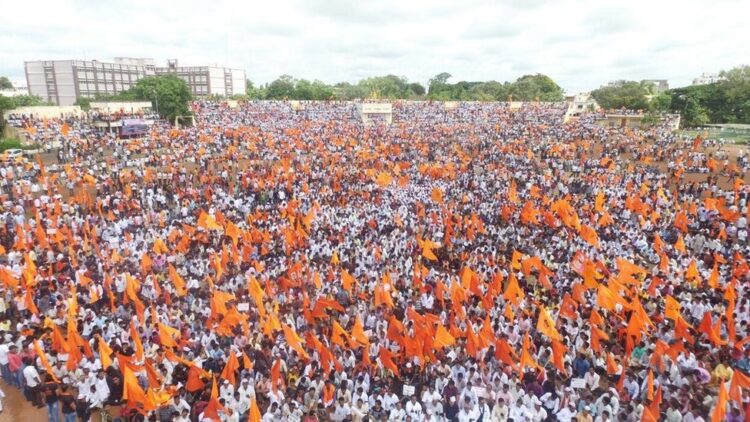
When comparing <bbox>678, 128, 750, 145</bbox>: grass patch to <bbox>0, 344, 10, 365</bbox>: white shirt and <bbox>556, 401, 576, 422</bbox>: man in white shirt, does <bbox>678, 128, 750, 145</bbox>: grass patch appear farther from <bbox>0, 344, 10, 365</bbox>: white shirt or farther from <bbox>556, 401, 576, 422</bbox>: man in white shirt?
<bbox>0, 344, 10, 365</bbox>: white shirt

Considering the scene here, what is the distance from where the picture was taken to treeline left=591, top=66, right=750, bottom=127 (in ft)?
144

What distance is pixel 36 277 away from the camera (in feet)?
39.3

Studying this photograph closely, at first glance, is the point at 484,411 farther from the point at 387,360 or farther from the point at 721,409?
the point at 721,409

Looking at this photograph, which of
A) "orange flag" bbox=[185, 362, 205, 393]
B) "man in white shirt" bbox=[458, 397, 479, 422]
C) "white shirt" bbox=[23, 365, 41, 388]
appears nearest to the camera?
"man in white shirt" bbox=[458, 397, 479, 422]

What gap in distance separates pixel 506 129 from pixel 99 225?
33905 mm

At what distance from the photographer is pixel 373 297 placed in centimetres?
1145

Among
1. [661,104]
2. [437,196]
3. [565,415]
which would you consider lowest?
[565,415]

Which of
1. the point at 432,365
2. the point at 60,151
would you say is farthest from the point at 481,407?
the point at 60,151

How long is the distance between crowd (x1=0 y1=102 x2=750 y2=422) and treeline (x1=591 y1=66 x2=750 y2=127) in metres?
25.2

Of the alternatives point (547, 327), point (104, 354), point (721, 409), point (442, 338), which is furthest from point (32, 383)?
point (721, 409)

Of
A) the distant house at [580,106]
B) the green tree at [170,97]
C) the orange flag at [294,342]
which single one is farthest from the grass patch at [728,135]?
the green tree at [170,97]

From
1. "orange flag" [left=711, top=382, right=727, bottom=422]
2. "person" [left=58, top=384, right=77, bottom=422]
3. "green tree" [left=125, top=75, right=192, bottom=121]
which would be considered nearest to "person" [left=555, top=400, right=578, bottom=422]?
"orange flag" [left=711, top=382, right=727, bottom=422]

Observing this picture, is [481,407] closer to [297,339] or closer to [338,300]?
[297,339]

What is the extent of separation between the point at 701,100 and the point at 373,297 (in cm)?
4887
